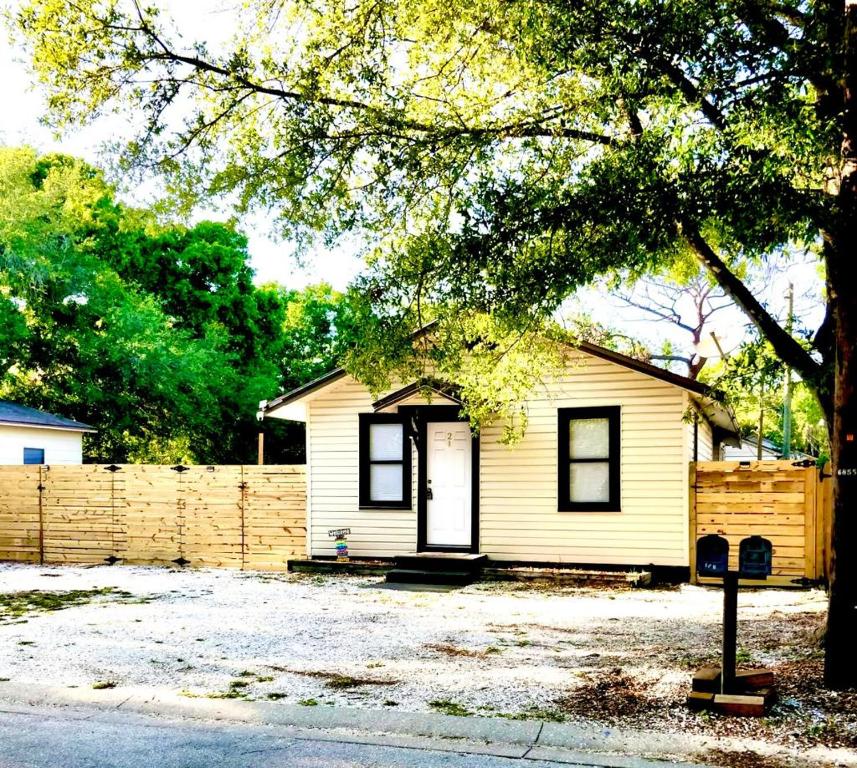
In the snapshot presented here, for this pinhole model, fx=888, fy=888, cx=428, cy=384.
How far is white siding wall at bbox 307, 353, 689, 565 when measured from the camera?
13.9 m

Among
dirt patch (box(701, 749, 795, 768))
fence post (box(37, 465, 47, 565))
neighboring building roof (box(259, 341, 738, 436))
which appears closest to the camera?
dirt patch (box(701, 749, 795, 768))

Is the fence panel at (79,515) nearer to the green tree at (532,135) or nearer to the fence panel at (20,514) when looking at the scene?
the fence panel at (20,514)

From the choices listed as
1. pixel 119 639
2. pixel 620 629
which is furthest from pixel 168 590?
pixel 620 629

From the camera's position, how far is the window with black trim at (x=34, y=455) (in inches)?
873

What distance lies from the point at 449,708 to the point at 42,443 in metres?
19.6

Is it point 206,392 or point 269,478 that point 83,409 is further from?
point 269,478

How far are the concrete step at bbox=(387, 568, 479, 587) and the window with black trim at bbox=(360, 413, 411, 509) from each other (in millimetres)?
1528

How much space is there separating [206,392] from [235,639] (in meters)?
21.4

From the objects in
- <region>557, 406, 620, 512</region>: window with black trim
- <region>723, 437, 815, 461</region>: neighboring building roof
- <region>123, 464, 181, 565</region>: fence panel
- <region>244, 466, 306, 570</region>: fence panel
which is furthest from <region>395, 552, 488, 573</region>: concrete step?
<region>723, 437, 815, 461</region>: neighboring building roof

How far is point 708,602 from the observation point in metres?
11.7

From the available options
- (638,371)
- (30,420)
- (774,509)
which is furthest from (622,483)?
(30,420)

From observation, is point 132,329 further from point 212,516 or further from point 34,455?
point 212,516

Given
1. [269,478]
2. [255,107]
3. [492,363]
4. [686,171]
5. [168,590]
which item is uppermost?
[255,107]

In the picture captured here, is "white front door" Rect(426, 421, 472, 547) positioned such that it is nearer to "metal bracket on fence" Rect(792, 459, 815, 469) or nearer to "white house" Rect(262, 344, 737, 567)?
"white house" Rect(262, 344, 737, 567)
